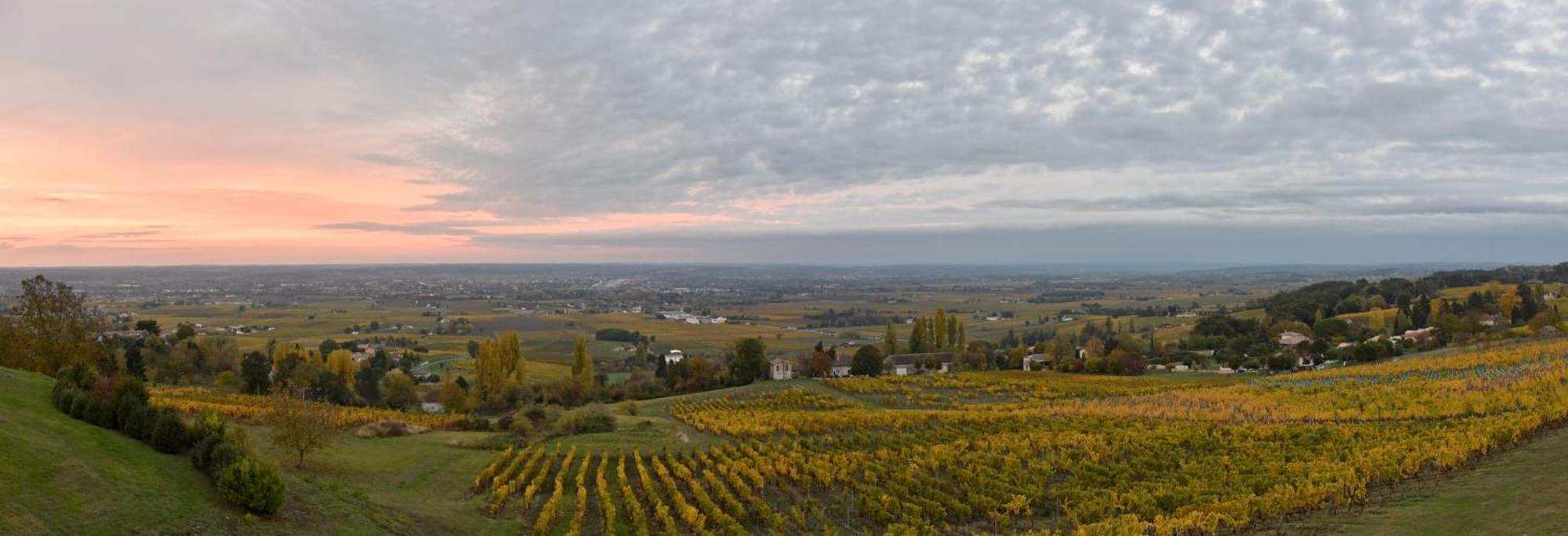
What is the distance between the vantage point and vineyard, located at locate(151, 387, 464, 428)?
37.9 meters

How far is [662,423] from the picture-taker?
4412 centimetres

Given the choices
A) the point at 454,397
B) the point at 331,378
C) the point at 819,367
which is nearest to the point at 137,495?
the point at 454,397

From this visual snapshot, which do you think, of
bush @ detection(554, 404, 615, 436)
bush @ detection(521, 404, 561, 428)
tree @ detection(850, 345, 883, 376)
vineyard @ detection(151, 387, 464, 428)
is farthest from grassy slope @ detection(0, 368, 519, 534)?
tree @ detection(850, 345, 883, 376)

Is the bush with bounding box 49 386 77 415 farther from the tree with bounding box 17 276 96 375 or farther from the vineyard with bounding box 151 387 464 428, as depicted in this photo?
the tree with bounding box 17 276 96 375

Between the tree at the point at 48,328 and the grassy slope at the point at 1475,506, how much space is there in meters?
50.9

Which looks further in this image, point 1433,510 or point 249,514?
point 1433,510

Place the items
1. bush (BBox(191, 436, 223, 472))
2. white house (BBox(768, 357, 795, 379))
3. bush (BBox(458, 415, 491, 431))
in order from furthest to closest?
white house (BBox(768, 357, 795, 379)), bush (BBox(458, 415, 491, 431)), bush (BBox(191, 436, 223, 472))

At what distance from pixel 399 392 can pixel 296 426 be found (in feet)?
174

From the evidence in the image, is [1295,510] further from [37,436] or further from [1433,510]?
[37,436]

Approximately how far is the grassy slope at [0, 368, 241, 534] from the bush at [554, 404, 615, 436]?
76.1 feet

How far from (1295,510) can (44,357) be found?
5256 centimetres

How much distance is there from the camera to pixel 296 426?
2541cm

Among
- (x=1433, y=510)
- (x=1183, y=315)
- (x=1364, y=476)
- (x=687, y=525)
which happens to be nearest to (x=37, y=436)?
(x=687, y=525)

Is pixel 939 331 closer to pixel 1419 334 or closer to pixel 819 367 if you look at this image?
pixel 819 367
